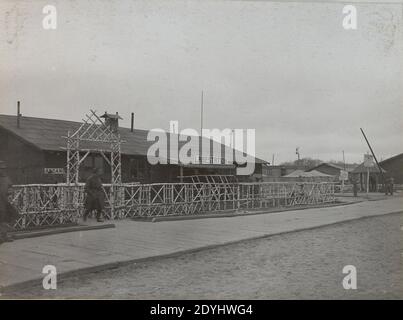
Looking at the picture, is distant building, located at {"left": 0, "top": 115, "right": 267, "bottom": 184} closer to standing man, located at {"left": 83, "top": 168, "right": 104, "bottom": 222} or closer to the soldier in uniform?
standing man, located at {"left": 83, "top": 168, "right": 104, "bottom": 222}

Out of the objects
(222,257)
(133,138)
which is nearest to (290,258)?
(222,257)

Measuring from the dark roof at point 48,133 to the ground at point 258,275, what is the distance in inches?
444

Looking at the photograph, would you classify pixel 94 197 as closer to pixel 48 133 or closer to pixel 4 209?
pixel 4 209

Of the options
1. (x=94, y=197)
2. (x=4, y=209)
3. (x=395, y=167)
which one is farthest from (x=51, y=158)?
(x=395, y=167)

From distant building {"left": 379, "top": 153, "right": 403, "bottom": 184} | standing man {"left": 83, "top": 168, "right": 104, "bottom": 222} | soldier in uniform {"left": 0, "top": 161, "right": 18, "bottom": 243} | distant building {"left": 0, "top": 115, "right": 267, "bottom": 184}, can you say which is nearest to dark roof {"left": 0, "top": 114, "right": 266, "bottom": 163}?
distant building {"left": 0, "top": 115, "right": 267, "bottom": 184}

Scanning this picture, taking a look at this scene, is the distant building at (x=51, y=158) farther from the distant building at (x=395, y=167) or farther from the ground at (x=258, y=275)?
the distant building at (x=395, y=167)

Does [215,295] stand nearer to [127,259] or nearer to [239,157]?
[127,259]

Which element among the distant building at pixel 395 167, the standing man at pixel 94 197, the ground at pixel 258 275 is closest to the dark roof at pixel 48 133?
the standing man at pixel 94 197

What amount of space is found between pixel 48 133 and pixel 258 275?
1700cm

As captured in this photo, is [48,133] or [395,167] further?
[395,167]

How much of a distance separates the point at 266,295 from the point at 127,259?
339cm

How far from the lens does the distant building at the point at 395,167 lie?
5301 cm

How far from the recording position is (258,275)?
7570 mm

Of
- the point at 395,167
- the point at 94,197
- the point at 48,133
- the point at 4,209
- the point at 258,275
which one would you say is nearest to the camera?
the point at 258,275
